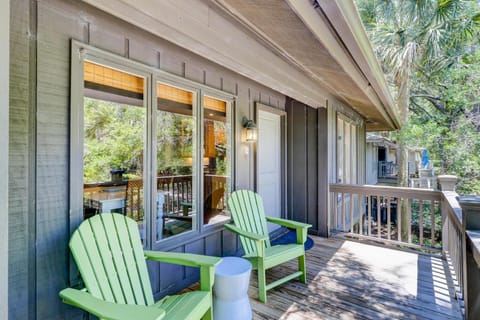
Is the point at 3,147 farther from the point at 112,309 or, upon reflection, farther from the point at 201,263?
the point at 201,263

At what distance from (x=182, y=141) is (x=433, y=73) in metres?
11.9

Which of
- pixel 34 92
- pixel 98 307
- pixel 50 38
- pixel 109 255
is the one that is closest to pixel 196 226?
pixel 109 255

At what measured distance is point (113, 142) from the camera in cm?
238

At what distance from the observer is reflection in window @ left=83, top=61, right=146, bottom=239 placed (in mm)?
1964

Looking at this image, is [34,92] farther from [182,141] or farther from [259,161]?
[259,161]

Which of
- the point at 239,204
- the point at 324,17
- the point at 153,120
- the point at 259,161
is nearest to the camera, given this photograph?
the point at 324,17

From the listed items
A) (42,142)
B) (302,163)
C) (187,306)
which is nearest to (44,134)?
(42,142)

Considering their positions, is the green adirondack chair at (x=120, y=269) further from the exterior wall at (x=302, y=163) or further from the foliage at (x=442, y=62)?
the foliage at (x=442, y=62)

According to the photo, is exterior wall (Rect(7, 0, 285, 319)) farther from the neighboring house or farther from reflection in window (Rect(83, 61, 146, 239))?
reflection in window (Rect(83, 61, 146, 239))

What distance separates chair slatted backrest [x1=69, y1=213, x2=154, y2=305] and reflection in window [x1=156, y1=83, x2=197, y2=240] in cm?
55

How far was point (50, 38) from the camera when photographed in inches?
64.5

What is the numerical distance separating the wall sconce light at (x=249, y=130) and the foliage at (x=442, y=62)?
6.66 m

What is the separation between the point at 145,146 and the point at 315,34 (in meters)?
1.65

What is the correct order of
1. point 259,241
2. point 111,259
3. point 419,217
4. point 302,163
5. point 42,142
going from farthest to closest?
1. point 302,163
2. point 419,217
3. point 259,241
4. point 111,259
5. point 42,142
